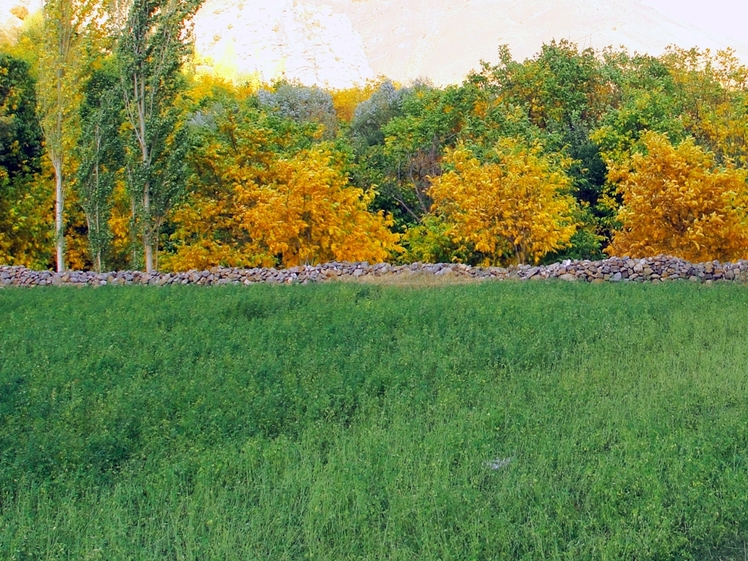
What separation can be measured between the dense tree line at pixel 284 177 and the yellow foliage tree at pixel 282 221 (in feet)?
0.20

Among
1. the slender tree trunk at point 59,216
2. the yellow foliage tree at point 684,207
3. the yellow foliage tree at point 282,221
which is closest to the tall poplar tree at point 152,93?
the yellow foliage tree at point 282,221

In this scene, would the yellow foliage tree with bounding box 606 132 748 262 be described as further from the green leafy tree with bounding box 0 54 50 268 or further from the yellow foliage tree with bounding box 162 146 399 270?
the green leafy tree with bounding box 0 54 50 268

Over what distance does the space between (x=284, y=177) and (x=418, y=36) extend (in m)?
103

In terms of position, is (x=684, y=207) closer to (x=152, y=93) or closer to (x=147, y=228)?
(x=147, y=228)

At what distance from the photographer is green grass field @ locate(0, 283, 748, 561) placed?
215 inches

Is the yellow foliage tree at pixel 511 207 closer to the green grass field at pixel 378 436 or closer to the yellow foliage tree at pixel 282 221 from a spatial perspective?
the yellow foliage tree at pixel 282 221

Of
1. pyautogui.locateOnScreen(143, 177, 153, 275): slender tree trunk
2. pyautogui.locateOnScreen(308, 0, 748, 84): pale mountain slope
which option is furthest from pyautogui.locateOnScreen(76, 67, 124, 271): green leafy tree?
pyautogui.locateOnScreen(308, 0, 748, 84): pale mountain slope

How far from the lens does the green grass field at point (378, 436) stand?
18.0 ft

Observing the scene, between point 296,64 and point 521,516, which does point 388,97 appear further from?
point 296,64

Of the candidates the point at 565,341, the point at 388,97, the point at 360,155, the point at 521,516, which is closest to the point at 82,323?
the point at 565,341

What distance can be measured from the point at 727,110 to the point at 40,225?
Answer: 2790 cm

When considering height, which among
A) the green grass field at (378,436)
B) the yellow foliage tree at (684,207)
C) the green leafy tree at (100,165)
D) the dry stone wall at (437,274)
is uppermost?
the green leafy tree at (100,165)

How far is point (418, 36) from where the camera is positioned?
122m

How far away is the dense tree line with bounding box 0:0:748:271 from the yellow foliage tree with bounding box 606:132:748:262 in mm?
55
